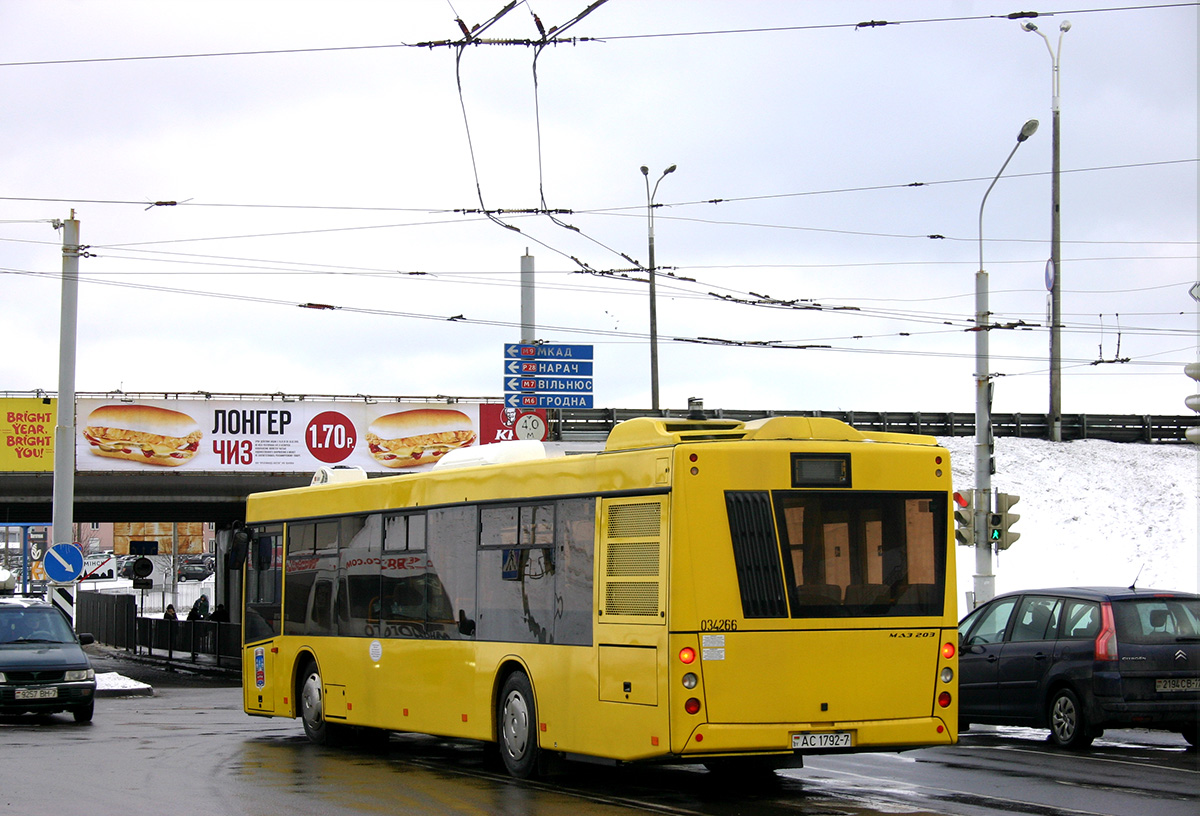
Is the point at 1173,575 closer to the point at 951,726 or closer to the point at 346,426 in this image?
the point at 346,426

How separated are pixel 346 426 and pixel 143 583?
7.33m

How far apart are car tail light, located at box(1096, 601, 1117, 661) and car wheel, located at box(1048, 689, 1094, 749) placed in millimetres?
574

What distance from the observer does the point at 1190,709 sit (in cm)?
1344

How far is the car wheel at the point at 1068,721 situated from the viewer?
45.4 feet

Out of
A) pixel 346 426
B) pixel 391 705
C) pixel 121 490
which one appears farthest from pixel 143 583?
pixel 391 705

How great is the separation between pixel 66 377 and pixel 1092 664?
18534 mm

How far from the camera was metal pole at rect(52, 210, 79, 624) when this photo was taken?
83.3ft

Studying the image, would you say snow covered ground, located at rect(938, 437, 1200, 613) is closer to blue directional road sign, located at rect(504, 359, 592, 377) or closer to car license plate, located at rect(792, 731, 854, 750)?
blue directional road sign, located at rect(504, 359, 592, 377)

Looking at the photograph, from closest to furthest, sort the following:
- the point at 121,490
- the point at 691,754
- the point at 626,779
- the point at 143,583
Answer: the point at 691,754 < the point at 626,779 < the point at 143,583 < the point at 121,490

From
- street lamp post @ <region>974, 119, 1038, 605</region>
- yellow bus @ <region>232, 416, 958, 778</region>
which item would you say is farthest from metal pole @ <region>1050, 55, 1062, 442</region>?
yellow bus @ <region>232, 416, 958, 778</region>

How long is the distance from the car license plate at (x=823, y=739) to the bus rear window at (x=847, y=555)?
33.1 inches

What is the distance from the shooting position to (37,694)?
61.2 ft

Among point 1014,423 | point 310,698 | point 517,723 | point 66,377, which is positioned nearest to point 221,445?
point 66,377

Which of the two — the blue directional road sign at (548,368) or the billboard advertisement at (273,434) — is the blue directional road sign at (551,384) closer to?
the blue directional road sign at (548,368)
